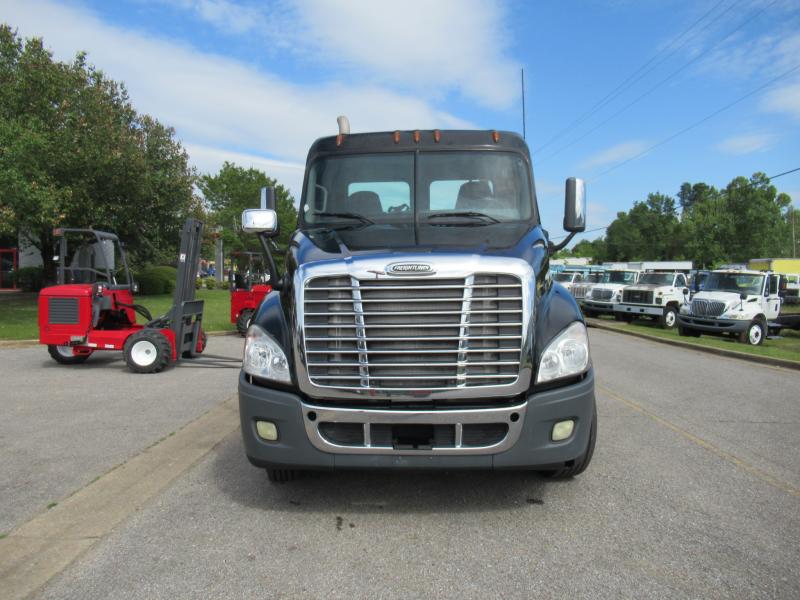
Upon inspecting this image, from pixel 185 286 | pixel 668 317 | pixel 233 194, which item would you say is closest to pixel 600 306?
pixel 668 317

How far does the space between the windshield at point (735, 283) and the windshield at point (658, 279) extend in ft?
14.7

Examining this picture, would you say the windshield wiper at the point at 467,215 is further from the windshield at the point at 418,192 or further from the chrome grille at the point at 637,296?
the chrome grille at the point at 637,296

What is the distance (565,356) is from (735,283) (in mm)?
18593

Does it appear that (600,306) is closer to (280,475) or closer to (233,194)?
(280,475)

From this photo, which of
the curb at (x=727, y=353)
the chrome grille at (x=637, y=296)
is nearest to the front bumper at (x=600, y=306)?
the chrome grille at (x=637, y=296)

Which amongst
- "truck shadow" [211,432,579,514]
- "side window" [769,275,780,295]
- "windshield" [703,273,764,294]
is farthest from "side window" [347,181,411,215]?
"side window" [769,275,780,295]

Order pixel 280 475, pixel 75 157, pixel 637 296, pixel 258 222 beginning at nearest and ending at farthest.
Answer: pixel 280 475 < pixel 258 222 < pixel 75 157 < pixel 637 296

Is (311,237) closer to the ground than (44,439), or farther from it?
farther from it

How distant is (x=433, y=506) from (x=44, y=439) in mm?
3755

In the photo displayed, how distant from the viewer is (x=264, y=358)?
3924 mm

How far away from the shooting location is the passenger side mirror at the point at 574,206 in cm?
517

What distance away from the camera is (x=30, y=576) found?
3.10m

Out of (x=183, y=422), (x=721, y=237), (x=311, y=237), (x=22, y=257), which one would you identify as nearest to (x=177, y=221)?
(x=22, y=257)

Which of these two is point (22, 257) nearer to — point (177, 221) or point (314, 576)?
point (177, 221)
